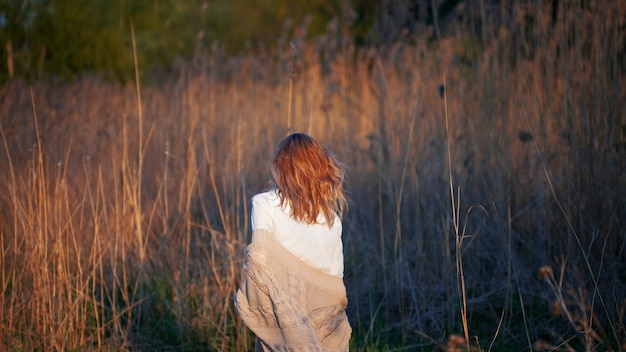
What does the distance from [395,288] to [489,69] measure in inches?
Result: 57.1

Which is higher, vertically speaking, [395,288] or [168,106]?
[168,106]

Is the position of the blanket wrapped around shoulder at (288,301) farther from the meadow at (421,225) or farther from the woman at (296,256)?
the meadow at (421,225)

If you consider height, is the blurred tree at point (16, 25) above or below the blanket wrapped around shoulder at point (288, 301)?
above

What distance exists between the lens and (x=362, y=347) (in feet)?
10.3

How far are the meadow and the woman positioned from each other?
56 cm

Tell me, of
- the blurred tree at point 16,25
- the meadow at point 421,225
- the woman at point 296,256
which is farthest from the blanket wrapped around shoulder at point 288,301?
the blurred tree at point 16,25

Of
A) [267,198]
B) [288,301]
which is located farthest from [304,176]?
[288,301]

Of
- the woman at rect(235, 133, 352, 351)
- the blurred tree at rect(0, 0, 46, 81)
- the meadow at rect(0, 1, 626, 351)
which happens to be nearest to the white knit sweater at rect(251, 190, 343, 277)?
the woman at rect(235, 133, 352, 351)

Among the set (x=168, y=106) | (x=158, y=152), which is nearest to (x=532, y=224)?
(x=158, y=152)

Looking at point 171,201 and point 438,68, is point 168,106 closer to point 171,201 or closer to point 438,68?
point 171,201

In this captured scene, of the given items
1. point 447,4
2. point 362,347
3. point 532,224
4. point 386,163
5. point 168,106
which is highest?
point 447,4

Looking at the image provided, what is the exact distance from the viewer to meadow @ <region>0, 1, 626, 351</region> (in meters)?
3.14

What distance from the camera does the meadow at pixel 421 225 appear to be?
314cm

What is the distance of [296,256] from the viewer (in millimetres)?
2383
